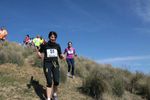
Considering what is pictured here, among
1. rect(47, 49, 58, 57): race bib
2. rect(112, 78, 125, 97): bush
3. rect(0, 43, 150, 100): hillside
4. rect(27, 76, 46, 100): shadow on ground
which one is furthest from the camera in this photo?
rect(112, 78, 125, 97): bush

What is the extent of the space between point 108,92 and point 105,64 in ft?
29.7

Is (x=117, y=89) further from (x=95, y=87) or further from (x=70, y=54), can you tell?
(x=70, y=54)

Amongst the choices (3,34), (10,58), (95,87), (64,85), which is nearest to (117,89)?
(95,87)

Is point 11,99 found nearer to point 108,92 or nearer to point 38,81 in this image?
point 38,81

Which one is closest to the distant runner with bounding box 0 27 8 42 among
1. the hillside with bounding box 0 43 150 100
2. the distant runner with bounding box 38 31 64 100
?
the hillside with bounding box 0 43 150 100

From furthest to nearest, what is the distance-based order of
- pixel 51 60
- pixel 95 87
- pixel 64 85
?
pixel 64 85, pixel 95 87, pixel 51 60

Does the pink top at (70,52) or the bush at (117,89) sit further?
the pink top at (70,52)

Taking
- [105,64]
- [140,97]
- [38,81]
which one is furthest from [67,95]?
[105,64]

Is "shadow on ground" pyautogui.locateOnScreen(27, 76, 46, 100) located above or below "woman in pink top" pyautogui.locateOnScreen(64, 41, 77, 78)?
below

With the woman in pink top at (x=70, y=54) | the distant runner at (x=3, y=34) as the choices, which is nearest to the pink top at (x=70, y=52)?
the woman in pink top at (x=70, y=54)

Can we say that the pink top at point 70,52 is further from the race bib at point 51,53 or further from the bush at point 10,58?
the race bib at point 51,53

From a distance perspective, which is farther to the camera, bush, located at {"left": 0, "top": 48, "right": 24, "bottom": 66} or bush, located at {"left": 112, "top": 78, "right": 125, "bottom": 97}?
bush, located at {"left": 0, "top": 48, "right": 24, "bottom": 66}

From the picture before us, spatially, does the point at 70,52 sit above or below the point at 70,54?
above

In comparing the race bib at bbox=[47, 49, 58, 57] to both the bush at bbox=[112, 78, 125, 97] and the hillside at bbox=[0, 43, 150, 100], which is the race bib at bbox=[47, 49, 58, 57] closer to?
the hillside at bbox=[0, 43, 150, 100]
